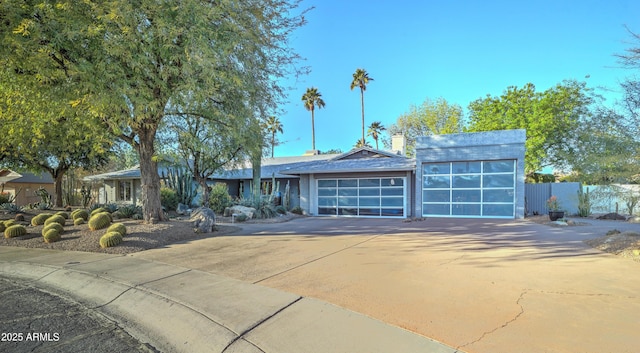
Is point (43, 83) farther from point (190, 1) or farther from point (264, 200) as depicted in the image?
point (264, 200)

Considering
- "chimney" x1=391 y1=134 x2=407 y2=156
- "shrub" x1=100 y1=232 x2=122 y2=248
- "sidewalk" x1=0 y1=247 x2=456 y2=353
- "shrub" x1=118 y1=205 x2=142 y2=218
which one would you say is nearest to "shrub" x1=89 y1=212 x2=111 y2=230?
"shrub" x1=100 y1=232 x2=122 y2=248

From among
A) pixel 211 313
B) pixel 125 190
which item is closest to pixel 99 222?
pixel 211 313

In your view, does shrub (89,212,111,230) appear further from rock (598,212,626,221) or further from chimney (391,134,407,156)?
rock (598,212,626,221)

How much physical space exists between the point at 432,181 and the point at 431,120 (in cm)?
2130

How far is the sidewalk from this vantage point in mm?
3939

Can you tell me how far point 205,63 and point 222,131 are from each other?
12.5 ft

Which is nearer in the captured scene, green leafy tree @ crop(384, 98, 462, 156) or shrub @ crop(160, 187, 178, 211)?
shrub @ crop(160, 187, 178, 211)

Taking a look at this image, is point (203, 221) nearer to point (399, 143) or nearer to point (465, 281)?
point (465, 281)

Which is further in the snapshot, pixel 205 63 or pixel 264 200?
pixel 264 200

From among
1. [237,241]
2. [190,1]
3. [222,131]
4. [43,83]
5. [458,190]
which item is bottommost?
[237,241]

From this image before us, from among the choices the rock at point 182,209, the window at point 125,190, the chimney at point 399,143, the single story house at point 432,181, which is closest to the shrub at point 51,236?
the rock at point 182,209

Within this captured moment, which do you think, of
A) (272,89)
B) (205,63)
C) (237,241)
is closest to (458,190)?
(272,89)

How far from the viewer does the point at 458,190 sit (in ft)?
62.9

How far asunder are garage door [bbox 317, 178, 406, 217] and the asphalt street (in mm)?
16842
